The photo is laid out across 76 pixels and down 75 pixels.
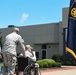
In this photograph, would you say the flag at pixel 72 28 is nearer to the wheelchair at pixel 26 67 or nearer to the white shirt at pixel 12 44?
the white shirt at pixel 12 44

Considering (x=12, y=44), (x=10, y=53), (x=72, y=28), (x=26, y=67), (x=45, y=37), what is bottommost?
(x=45, y=37)

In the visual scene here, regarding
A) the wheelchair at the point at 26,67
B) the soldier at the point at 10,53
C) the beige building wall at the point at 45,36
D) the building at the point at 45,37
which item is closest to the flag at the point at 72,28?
the soldier at the point at 10,53

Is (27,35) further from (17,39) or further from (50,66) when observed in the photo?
(17,39)

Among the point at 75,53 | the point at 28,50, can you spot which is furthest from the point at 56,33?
the point at 75,53

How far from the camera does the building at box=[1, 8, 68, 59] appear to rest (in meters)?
46.3

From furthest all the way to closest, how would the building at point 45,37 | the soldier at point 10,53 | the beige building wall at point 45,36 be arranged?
the beige building wall at point 45,36, the building at point 45,37, the soldier at point 10,53

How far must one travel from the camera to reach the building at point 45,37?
46.3 m

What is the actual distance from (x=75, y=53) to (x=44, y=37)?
46.6 meters

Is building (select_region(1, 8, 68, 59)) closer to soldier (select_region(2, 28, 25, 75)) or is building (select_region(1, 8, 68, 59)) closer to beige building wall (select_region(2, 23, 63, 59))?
beige building wall (select_region(2, 23, 63, 59))

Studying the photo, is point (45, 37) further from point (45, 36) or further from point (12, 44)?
point (12, 44)

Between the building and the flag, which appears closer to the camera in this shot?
the flag

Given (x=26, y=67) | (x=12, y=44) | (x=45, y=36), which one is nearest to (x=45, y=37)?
(x=45, y=36)

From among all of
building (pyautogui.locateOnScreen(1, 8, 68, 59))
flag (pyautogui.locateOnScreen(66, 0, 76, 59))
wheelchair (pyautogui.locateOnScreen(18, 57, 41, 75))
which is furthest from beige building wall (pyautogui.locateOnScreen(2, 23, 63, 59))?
flag (pyautogui.locateOnScreen(66, 0, 76, 59))

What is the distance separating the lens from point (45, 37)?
49062 millimetres
